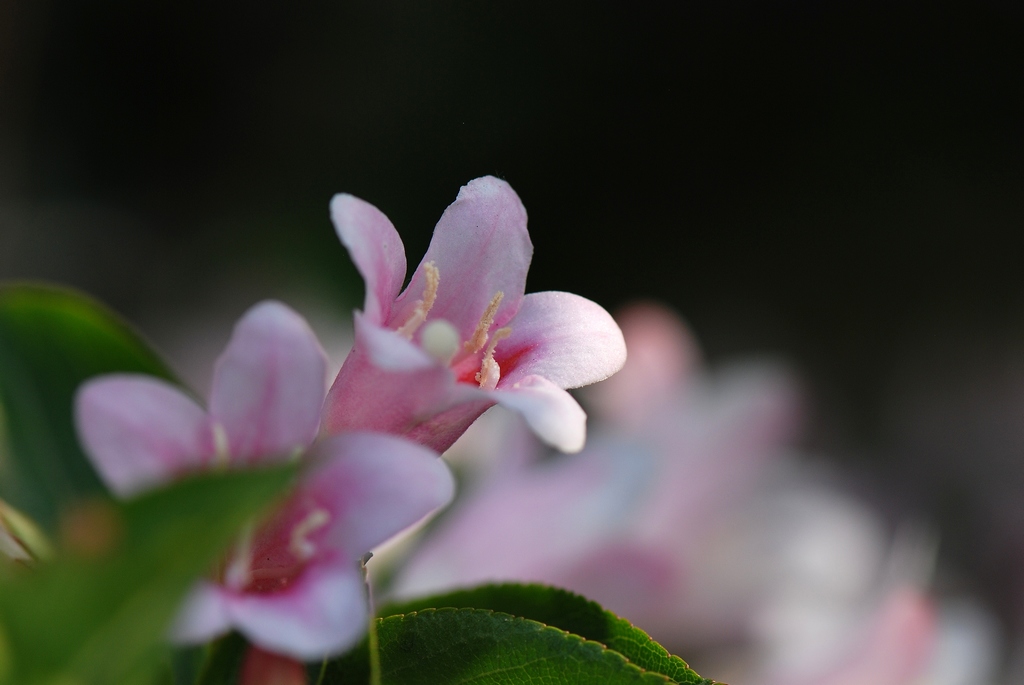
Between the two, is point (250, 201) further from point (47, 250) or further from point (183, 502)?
point (183, 502)

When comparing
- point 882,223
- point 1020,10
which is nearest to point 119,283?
point 882,223

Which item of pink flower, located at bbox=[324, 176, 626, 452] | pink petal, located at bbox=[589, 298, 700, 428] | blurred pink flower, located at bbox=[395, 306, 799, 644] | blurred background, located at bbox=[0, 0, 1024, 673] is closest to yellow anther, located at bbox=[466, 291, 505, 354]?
pink flower, located at bbox=[324, 176, 626, 452]

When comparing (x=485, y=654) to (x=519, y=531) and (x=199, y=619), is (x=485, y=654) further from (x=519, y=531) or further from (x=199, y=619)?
(x=519, y=531)

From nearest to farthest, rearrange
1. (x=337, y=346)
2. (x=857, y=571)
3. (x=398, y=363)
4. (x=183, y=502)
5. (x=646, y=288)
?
(x=183, y=502), (x=398, y=363), (x=857, y=571), (x=337, y=346), (x=646, y=288)

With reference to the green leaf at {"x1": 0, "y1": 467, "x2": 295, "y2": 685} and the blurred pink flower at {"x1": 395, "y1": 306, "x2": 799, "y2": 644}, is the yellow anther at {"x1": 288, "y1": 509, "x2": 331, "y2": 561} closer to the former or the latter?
the green leaf at {"x1": 0, "y1": 467, "x2": 295, "y2": 685}

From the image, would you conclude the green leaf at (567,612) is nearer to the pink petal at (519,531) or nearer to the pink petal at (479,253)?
the pink petal at (479,253)

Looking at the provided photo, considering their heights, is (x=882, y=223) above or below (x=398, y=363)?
above

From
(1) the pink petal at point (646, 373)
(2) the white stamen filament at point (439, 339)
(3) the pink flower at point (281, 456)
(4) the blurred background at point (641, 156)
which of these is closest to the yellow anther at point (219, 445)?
(3) the pink flower at point (281, 456)
